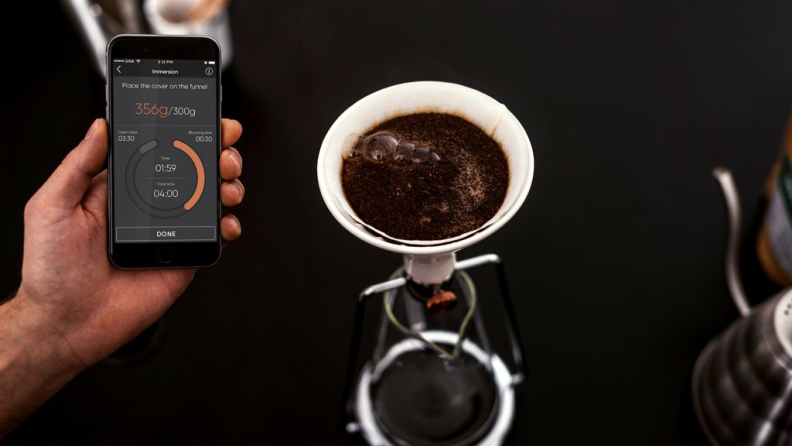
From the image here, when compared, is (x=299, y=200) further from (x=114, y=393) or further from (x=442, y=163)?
(x=442, y=163)

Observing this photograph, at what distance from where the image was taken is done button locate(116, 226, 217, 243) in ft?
2.56

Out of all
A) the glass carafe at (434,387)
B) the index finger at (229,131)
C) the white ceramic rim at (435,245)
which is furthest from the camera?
the glass carafe at (434,387)

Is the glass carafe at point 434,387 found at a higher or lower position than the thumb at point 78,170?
lower

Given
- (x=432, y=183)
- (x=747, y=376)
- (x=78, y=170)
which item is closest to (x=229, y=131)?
(x=78, y=170)

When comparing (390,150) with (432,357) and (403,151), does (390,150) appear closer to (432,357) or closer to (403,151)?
(403,151)

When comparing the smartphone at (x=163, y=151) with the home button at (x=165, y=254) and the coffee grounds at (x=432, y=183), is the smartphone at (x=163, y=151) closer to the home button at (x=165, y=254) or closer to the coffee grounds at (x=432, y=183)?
the home button at (x=165, y=254)

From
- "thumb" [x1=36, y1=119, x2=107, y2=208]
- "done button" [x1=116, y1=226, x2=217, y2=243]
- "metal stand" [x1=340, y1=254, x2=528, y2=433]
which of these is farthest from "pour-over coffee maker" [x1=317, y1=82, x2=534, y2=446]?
"thumb" [x1=36, y1=119, x2=107, y2=208]

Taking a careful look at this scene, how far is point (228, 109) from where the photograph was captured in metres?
1.19

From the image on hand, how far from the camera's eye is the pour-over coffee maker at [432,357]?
27.2 inches

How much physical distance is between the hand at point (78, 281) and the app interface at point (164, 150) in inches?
0.8

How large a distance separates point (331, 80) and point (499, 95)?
0.93 feet

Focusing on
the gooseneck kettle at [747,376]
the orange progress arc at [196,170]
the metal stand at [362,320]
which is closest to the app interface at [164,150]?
the orange progress arc at [196,170]

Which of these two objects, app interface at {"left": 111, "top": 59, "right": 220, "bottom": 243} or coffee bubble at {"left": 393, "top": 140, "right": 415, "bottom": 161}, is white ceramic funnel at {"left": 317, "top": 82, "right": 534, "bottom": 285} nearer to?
coffee bubble at {"left": 393, "top": 140, "right": 415, "bottom": 161}

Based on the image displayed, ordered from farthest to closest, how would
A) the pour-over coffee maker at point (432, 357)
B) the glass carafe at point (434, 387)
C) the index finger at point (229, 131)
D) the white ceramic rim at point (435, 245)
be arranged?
the glass carafe at point (434, 387) < the index finger at point (229, 131) < the pour-over coffee maker at point (432, 357) < the white ceramic rim at point (435, 245)
